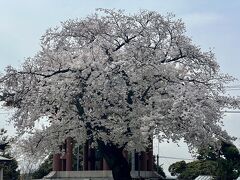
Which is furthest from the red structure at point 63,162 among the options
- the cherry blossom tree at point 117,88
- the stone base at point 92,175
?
the cherry blossom tree at point 117,88

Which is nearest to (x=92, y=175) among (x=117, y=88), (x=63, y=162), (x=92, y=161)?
(x=92, y=161)

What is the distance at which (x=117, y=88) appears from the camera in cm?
2186

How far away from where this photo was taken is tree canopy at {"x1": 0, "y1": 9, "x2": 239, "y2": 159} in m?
21.9

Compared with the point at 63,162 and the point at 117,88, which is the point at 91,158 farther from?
the point at 117,88

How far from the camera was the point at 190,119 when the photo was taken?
68.9ft

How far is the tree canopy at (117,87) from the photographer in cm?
2194

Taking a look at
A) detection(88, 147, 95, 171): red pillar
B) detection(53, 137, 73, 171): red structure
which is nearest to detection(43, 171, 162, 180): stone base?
detection(53, 137, 73, 171): red structure

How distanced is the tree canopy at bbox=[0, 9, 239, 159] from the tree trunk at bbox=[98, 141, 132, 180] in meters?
0.42

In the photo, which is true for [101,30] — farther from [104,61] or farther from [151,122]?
[151,122]

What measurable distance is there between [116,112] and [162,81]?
292 cm

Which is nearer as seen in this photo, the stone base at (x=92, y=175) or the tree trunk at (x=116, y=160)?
the tree trunk at (x=116, y=160)

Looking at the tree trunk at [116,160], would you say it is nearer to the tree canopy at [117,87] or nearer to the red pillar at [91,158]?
the tree canopy at [117,87]

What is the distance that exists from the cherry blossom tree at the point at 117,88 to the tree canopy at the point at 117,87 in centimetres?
4

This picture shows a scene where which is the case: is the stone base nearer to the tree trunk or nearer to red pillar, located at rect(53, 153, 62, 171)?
red pillar, located at rect(53, 153, 62, 171)
